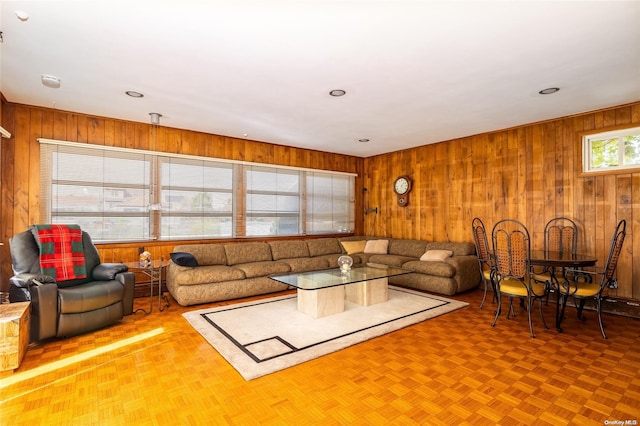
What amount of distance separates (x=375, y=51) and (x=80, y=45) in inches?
92.5

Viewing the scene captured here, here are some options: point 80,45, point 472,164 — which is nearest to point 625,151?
point 472,164

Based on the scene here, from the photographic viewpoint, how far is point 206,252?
4.74m

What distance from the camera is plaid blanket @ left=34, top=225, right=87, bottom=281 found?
11.0 ft

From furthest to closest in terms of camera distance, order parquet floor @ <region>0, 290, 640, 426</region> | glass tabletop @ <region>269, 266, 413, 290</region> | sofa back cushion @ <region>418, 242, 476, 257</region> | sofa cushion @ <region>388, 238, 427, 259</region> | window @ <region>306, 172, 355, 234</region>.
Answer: window @ <region>306, 172, 355, 234</region> → sofa cushion @ <region>388, 238, 427, 259</region> → sofa back cushion @ <region>418, 242, 476, 257</region> → glass tabletop @ <region>269, 266, 413, 290</region> → parquet floor @ <region>0, 290, 640, 426</region>

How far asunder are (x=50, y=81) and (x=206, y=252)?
265 centimetres

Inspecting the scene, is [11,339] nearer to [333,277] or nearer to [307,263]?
[333,277]

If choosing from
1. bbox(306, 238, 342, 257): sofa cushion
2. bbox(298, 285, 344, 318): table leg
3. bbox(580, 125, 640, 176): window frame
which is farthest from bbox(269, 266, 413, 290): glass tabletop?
bbox(580, 125, 640, 176): window frame

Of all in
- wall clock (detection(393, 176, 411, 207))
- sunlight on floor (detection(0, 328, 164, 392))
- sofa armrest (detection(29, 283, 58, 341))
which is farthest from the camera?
wall clock (detection(393, 176, 411, 207))

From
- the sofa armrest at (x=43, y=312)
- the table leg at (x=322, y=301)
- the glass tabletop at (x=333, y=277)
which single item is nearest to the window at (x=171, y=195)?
the sofa armrest at (x=43, y=312)

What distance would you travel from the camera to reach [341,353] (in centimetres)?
279

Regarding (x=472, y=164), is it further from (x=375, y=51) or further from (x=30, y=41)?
(x=30, y=41)

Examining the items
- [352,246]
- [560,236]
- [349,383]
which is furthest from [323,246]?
[349,383]

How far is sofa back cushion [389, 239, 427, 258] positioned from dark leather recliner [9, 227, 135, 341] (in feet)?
14.5

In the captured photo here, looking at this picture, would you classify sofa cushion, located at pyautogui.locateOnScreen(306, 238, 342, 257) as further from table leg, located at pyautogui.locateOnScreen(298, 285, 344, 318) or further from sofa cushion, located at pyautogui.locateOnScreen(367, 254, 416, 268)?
table leg, located at pyautogui.locateOnScreen(298, 285, 344, 318)
